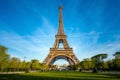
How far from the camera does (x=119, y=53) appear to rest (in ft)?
212

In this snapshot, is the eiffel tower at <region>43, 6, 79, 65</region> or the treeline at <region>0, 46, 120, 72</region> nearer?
the treeline at <region>0, 46, 120, 72</region>

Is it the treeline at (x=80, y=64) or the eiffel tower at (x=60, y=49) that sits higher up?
the eiffel tower at (x=60, y=49)

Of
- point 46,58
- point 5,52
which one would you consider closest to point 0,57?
point 5,52

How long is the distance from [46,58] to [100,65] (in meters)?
24.4

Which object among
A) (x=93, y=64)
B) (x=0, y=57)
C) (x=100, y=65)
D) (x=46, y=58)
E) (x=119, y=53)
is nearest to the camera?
(x=0, y=57)

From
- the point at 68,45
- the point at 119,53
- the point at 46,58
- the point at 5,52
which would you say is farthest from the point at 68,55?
the point at 5,52

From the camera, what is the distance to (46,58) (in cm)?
8131

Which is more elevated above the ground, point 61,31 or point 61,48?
point 61,31

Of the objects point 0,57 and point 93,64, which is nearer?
point 0,57

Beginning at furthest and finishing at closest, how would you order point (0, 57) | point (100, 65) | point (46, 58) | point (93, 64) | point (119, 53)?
point (46, 58)
point (93, 64)
point (100, 65)
point (119, 53)
point (0, 57)

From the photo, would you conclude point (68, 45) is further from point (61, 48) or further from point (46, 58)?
point (46, 58)

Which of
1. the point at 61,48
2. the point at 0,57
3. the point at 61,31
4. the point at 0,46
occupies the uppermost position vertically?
the point at 61,31

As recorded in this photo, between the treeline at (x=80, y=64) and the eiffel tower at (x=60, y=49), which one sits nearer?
the treeline at (x=80, y=64)

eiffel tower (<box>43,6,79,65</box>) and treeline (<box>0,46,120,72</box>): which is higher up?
eiffel tower (<box>43,6,79,65</box>)
